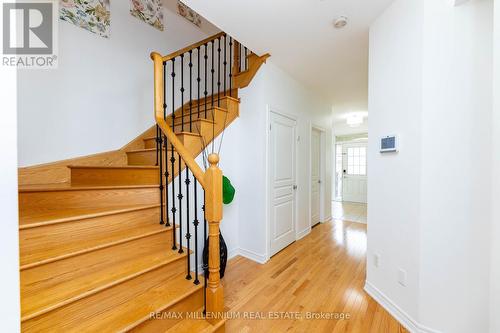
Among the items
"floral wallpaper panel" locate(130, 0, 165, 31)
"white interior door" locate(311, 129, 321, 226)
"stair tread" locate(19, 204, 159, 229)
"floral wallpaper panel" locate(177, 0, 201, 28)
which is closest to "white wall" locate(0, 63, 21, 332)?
"stair tread" locate(19, 204, 159, 229)

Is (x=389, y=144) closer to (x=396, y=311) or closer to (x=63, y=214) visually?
(x=396, y=311)

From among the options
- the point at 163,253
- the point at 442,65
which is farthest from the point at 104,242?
the point at 442,65

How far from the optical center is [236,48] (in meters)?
3.04

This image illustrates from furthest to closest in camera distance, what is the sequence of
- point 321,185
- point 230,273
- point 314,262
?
point 321,185 < point 314,262 < point 230,273

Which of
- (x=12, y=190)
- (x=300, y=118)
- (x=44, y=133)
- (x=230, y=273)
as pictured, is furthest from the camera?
(x=300, y=118)

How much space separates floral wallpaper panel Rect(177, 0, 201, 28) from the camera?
3436 millimetres

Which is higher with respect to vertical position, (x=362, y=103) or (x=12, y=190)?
(x=362, y=103)

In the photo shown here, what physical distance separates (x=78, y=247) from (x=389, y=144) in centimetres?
252

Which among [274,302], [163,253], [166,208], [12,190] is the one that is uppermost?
[12,190]

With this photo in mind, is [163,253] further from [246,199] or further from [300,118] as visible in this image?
[300,118]

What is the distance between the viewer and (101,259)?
1.47 metres

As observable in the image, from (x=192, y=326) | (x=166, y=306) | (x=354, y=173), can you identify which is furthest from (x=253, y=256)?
(x=354, y=173)

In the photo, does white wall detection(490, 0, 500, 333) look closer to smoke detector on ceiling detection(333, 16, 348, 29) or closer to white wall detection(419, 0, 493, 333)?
white wall detection(419, 0, 493, 333)

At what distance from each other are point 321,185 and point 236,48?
3089 mm
